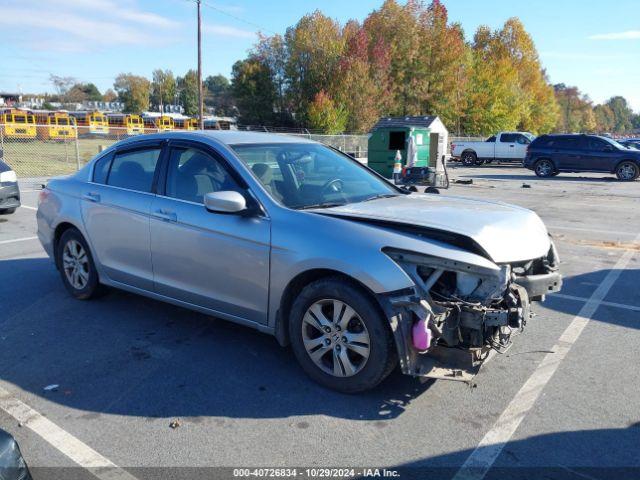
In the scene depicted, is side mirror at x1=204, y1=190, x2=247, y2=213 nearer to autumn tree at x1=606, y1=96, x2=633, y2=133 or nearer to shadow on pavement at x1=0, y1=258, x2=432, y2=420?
shadow on pavement at x1=0, y1=258, x2=432, y2=420

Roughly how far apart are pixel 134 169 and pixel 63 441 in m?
2.59

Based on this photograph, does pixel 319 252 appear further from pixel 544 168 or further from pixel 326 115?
pixel 326 115

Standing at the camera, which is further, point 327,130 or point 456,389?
point 327,130

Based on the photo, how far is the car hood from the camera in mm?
3484

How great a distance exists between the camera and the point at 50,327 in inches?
190

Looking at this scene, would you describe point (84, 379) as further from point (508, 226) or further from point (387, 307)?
point (508, 226)

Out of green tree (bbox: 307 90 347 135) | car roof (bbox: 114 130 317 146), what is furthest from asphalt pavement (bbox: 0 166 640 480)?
green tree (bbox: 307 90 347 135)

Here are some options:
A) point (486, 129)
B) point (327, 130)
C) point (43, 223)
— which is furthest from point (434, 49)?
point (43, 223)

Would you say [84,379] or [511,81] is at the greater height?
[511,81]

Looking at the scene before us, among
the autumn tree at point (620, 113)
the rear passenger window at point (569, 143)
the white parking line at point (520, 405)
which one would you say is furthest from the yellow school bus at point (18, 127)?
the autumn tree at point (620, 113)

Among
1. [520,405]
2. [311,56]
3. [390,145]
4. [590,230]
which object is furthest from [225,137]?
[311,56]

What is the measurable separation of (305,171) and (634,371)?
2.91 m

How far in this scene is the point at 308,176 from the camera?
4.49 metres

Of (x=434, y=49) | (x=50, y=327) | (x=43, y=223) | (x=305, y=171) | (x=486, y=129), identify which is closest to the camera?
(x=305, y=171)
